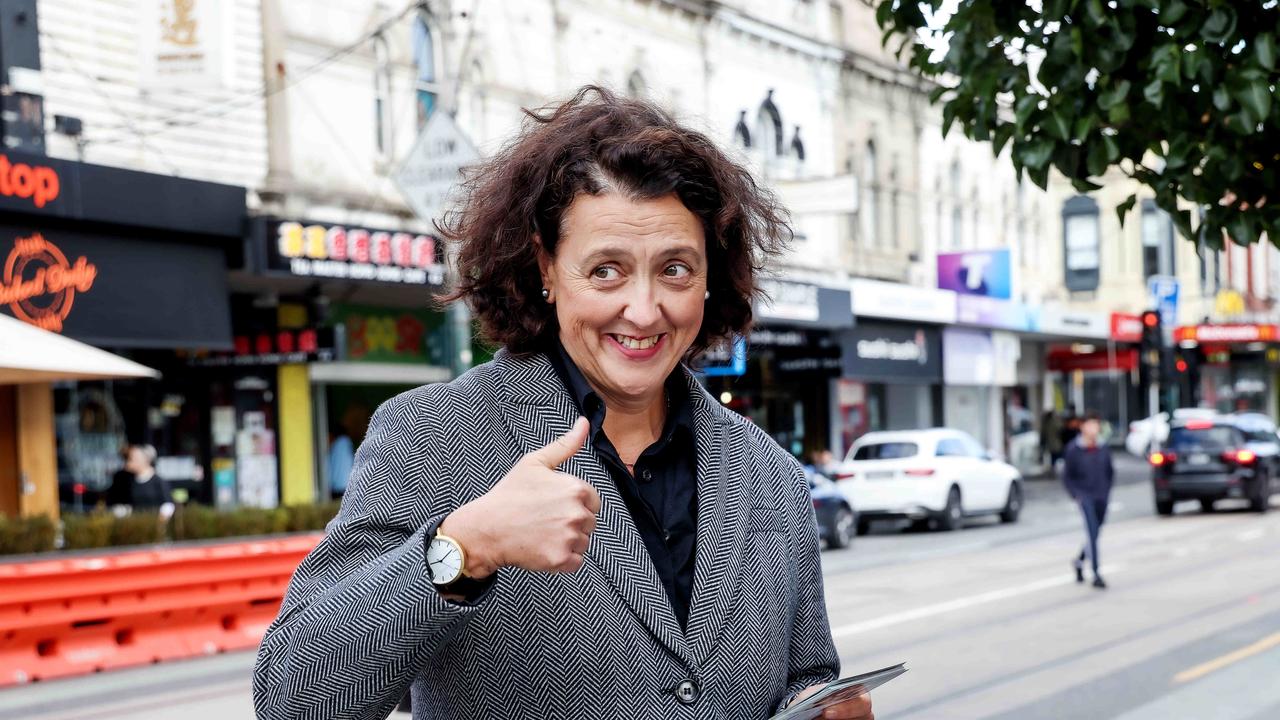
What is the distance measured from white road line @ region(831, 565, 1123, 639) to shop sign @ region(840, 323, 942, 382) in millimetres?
14774

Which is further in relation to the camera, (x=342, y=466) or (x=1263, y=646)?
(x=342, y=466)

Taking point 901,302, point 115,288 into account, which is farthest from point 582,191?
point 901,302

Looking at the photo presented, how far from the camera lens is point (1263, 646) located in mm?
11906

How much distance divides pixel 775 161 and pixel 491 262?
101 ft

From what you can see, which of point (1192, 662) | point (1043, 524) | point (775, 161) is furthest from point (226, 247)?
point (775, 161)

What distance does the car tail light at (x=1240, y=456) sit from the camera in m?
25.9

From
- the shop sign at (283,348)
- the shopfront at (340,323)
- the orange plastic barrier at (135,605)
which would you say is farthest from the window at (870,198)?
the orange plastic barrier at (135,605)

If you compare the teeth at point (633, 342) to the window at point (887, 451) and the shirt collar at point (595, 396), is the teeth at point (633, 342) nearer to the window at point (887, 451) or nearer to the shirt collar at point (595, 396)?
the shirt collar at point (595, 396)

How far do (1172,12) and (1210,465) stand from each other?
22.1 metres

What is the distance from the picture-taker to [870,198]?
36875mm

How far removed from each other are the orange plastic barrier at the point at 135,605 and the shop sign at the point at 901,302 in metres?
20.2

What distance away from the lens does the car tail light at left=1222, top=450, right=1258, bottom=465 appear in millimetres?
25938

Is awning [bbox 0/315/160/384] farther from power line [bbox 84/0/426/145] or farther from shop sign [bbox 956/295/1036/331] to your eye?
shop sign [bbox 956/295/1036/331]

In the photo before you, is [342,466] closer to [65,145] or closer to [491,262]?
[65,145]
